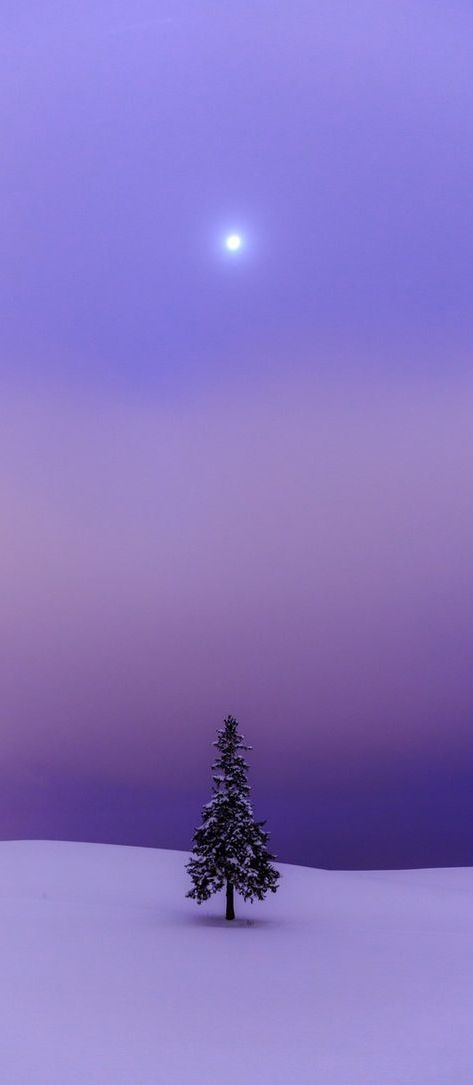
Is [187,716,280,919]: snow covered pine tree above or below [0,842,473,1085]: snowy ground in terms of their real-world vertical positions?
above

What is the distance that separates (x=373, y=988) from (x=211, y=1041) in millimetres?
6670

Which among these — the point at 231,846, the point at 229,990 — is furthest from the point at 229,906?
the point at 229,990

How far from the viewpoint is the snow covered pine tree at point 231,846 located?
3359 centimetres

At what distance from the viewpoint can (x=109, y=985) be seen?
22953 millimetres

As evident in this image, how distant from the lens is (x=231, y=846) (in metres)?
33.8

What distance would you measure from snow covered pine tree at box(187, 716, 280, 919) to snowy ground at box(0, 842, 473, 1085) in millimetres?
1364

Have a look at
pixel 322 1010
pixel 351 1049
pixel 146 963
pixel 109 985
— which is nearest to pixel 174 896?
pixel 146 963

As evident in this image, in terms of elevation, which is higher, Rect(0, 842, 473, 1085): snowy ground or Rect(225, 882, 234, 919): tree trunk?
Rect(225, 882, 234, 919): tree trunk

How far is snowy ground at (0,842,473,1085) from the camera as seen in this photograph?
53.1 feet

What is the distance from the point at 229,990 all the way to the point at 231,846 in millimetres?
11126

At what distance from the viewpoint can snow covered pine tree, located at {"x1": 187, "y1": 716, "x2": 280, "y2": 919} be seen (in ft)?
110

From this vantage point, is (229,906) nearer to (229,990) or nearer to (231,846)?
(231,846)

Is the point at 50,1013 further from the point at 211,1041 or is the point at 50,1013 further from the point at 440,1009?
the point at 440,1009

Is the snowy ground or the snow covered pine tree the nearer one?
the snowy ground
